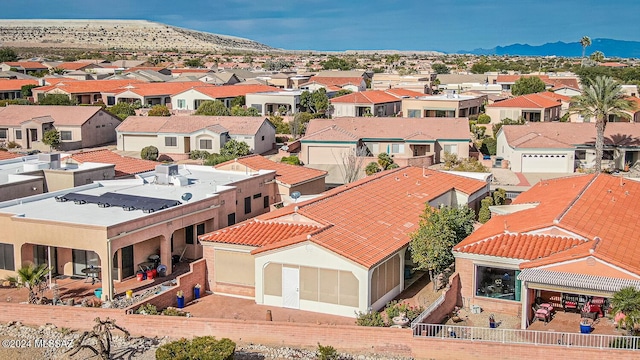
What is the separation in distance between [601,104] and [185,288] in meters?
35.5

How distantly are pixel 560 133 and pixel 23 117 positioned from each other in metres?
47.2

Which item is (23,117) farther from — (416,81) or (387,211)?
(416,81)

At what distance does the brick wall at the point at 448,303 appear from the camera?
24.8 metres

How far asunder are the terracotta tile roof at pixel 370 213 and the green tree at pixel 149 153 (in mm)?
28704

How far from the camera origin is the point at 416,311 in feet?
82.5

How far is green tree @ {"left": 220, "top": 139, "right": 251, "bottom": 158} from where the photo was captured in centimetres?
6006

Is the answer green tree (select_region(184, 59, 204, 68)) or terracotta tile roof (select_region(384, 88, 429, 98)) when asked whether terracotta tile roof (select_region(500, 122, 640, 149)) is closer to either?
terracotta tile roof (select_region(384, 88, 429, 98))

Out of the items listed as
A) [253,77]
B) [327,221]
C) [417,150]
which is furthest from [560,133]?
[253,77]

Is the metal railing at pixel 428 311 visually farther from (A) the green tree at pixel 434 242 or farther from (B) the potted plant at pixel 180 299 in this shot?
(B) the potted plant at pixel 180 299

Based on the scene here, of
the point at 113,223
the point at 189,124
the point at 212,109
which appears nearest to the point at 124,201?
the point at 113,223

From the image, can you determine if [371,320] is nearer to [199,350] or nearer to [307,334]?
[307,334]

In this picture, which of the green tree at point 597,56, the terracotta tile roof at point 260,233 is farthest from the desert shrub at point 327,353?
the green tree at point 597,56

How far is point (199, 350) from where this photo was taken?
20.9 metres

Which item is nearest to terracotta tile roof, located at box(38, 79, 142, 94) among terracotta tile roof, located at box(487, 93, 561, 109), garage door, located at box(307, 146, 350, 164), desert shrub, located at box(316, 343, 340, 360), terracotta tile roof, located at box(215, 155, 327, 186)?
garage door, located at box(307, 146, 350, 164)
